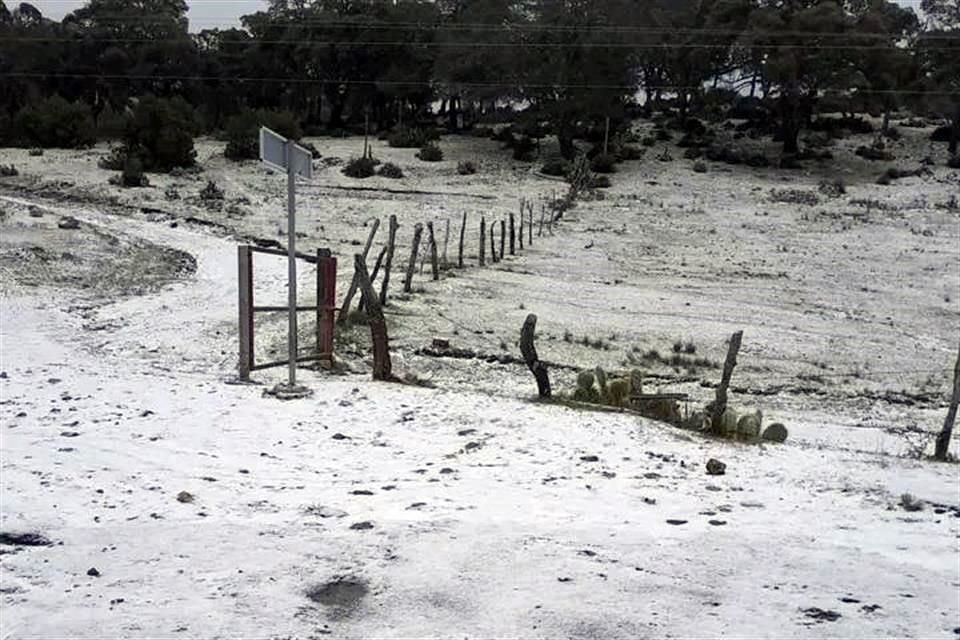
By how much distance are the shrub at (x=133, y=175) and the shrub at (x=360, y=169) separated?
27.1 ft

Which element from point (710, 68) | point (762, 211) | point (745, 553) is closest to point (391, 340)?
point (745, 553)

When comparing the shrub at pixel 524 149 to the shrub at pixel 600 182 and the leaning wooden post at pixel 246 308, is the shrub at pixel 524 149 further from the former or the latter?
the leaning wooden post at pixel 246 308

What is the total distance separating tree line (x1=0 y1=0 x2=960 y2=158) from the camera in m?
46.8

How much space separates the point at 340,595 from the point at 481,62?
45606mm

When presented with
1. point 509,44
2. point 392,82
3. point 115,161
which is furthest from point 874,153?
point 115,161

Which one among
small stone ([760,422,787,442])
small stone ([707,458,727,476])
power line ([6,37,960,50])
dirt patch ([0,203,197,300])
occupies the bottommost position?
dirt patch ([0,203,197,300])

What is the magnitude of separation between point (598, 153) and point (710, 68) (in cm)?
1461

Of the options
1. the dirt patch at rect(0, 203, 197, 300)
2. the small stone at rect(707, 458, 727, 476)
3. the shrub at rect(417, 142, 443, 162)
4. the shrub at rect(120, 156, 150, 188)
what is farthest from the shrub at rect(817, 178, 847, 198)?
the small stone at rect(707, 458, 727, 476)

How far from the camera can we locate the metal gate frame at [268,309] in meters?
9.65

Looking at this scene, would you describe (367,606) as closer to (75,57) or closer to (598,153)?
(598,153)

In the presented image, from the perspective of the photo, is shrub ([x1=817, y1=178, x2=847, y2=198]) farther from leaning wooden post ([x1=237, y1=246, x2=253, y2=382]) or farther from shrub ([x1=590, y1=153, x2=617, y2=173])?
leaning wooden post ([x1=237, y1=246, x2=253, y2=382])

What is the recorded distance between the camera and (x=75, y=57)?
54.6 meters

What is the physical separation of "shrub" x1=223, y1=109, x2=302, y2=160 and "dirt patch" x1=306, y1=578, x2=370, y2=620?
112ft

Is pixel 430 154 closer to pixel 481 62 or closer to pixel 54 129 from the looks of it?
pixel 481 62
